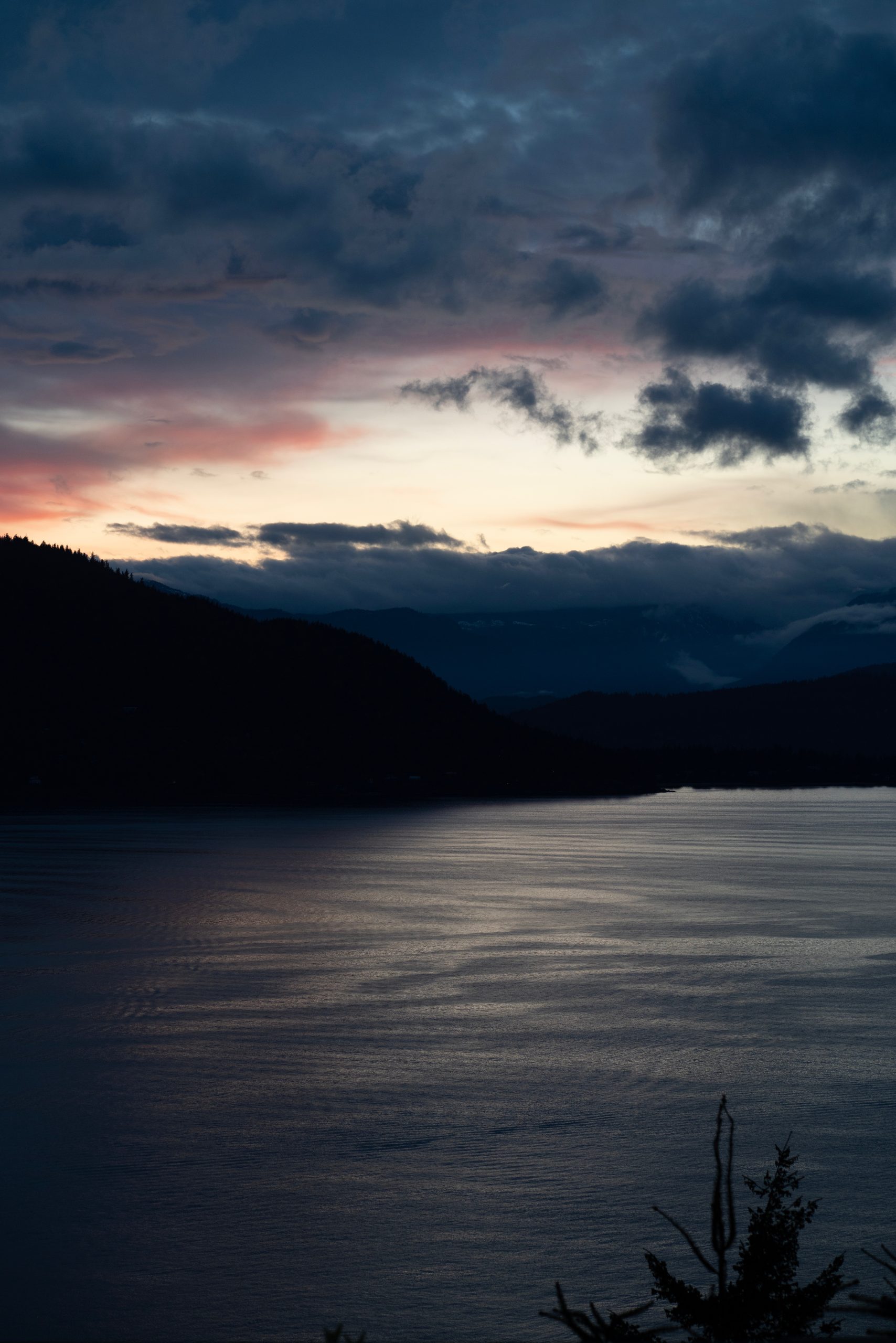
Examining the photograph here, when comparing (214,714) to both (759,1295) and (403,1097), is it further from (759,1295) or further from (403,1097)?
(759,1295)

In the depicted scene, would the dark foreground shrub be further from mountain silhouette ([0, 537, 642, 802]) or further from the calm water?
mountain silhouette ([0, 537, 642, 802])

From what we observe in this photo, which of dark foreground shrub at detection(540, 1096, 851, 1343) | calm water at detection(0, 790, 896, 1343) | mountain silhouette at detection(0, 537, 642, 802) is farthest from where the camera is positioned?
mountain silhouette at detection(0, 537, 642, 802)

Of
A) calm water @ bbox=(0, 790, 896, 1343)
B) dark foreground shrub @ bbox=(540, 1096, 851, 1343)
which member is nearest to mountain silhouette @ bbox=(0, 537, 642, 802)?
calm water @ bbox=(0, 790, 896, 1343)

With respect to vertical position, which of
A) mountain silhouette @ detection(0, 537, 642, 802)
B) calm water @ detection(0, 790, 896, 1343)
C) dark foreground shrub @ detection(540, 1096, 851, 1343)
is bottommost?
calm water @ detection(0, 790, 896, 1343)

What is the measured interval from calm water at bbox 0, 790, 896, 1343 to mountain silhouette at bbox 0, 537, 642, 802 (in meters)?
110

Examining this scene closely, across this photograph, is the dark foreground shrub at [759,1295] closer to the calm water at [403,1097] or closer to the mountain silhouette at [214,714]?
the calm water at [403,1097]

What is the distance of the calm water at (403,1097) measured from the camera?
42.5ft

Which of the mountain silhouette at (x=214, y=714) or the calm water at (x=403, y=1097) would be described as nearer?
the calm water at (x=403, y=1097)

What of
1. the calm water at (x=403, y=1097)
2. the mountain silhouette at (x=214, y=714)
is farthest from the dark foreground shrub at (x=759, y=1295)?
the mountain silhouette at (x=214, y=714)

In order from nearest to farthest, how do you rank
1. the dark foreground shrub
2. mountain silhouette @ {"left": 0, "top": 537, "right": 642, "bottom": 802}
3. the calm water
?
1. the dark foreground shrub
2. the calm water
3. mountain silhouette @ {"left": 0, "top": 537, "right": 642, "bottom": 802}

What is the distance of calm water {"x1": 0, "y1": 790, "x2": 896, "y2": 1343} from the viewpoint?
13.0 m

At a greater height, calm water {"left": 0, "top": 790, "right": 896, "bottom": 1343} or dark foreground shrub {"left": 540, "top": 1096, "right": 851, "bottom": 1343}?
dark foreground shrub {"left": 540, "top": 1096, "right": 851, "bottom": 1343}

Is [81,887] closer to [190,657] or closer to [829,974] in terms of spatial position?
[829,974]

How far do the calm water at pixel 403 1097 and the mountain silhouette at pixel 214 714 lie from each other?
110269 millimetres
